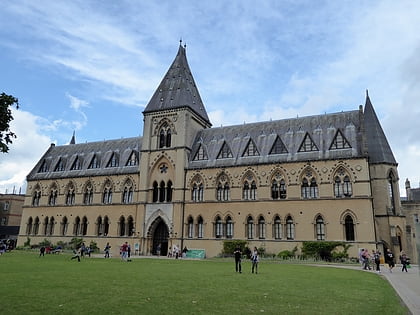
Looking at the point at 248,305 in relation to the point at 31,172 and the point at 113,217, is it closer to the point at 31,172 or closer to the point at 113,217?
Answer: the point at 113,217

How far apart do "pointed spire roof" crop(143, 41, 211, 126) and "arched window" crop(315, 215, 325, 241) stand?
71.7ft

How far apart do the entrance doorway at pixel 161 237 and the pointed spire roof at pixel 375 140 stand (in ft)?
85.9

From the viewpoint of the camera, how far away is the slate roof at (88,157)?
5194 cm

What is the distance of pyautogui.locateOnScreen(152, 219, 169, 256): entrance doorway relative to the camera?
44931 mm

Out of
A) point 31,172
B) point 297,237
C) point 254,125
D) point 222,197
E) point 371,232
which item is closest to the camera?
point 371,232

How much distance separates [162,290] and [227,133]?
35.6m

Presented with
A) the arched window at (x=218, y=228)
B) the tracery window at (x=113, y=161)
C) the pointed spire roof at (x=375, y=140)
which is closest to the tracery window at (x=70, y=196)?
the tracery window at (x=113, y=161)

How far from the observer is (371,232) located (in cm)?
3497

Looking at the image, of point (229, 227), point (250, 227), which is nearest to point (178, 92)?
point (229, 227)

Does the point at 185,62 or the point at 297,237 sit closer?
the point at 297,237

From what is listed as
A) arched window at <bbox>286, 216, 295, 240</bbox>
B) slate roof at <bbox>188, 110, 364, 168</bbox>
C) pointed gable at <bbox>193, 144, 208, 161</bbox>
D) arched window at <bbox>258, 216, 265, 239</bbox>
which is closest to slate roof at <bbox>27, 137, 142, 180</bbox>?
pointed gable at <bbox>193, 144, 208, 161</bbox>

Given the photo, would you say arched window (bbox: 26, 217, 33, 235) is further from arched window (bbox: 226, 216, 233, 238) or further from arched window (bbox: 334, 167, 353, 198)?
arched window (bbox: 334, 167, 353, 198)

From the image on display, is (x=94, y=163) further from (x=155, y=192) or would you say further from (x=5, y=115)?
(x=5, y=115)

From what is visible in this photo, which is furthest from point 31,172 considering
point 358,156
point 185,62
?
point 358,156
